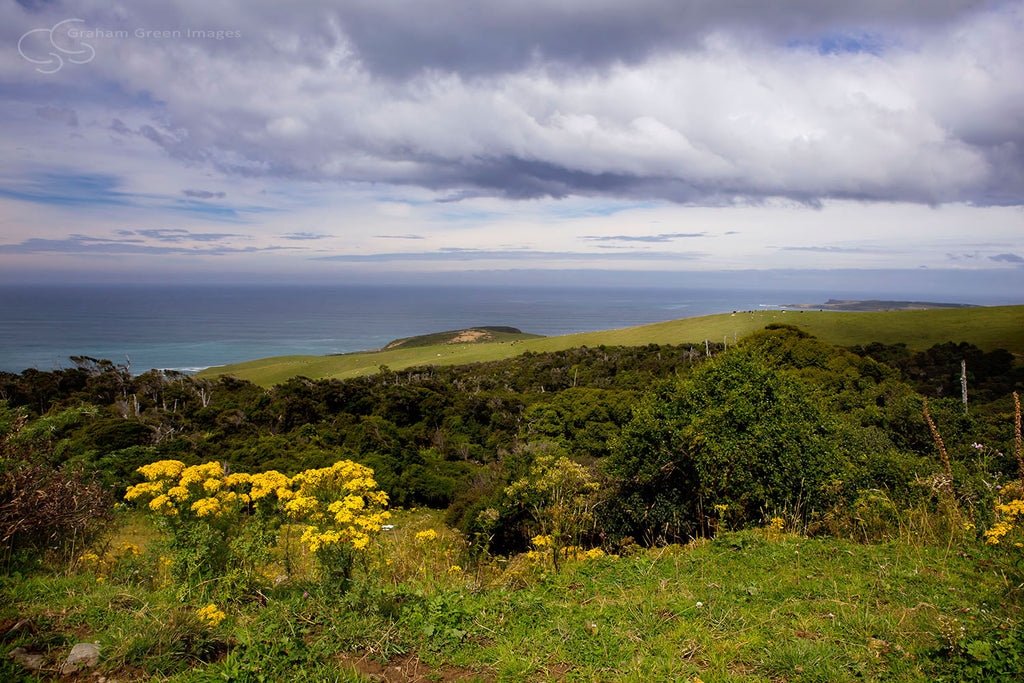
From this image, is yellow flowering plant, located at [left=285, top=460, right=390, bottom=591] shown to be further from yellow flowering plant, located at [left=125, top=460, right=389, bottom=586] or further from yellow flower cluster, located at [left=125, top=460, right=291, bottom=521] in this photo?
yellow flower cluster, located at [left=125, top=460, right=291, bottom=521]

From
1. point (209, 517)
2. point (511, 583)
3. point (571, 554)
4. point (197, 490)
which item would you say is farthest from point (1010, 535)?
point (197, 490)

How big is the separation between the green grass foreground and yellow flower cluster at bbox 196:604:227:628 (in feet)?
0.21

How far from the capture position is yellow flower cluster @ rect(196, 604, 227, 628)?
369cm

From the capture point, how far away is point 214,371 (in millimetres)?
77250

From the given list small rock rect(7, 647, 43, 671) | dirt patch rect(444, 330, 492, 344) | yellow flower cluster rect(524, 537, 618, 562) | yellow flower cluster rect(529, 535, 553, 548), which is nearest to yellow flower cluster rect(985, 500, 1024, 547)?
yellow flower cluster rect(524, 537, 618, 562)

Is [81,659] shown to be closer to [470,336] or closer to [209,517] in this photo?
[209,517]

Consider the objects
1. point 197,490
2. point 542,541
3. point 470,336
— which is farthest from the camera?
point 470,336

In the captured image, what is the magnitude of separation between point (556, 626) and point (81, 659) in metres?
3.23

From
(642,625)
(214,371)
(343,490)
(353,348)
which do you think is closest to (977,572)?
(642,625)

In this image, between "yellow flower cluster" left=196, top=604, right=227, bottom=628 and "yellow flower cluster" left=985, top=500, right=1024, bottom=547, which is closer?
"yellow flower cluster" left=196, top=604, right=227, bottom=628

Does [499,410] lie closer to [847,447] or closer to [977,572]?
[847,447]

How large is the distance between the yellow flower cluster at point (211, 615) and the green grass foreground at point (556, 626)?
0.06 m

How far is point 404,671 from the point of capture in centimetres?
355

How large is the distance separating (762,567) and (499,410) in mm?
25765
